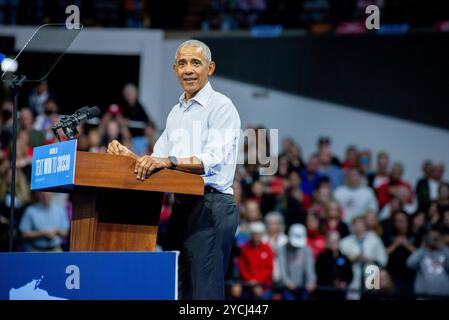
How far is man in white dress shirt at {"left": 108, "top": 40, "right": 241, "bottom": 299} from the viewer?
4273 millimetres

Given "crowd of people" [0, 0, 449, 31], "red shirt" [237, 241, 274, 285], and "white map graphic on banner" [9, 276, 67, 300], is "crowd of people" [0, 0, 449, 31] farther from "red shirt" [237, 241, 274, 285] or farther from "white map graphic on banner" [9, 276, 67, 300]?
"white map graphic on banner" [9, 276, 67, 300]

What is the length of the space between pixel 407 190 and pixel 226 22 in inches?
169

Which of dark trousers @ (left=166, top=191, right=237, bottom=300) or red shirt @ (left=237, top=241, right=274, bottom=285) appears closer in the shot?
dark trousers @ (left=166, top=191, right=237, bottom=300)

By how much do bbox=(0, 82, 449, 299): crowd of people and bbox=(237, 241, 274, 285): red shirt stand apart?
10 mm

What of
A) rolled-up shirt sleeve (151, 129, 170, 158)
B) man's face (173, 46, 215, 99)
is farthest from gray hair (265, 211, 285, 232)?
man's face (173, 46, 215, 99)

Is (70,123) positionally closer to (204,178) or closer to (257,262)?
(204,178)

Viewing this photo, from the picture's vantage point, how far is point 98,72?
13266 mm

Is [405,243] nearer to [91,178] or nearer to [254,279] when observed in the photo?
[254,279]

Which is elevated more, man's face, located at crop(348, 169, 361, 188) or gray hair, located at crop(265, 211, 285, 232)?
man's face, located at crop(348, 169, 361, 188)

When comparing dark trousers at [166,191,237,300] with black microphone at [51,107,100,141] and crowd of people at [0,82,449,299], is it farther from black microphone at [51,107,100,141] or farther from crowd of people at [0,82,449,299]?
crowd of people at [0,82,449,299]

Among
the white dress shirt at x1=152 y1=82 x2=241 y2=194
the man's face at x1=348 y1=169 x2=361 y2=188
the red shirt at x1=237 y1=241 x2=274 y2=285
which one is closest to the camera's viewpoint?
the white dress shirt at x1=152 y1=82 x2=241 y2=194

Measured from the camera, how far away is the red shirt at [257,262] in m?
8.87

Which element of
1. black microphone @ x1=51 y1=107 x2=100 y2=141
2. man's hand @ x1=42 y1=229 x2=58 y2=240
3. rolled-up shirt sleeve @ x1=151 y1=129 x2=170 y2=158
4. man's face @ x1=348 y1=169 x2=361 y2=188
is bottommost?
man's hand @ x1=42 y1=229 x2=58 y2=240

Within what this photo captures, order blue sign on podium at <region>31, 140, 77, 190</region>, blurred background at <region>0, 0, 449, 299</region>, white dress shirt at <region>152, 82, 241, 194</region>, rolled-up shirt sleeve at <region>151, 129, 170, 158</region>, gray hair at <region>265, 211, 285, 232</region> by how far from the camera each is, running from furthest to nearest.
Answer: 1. blurred background at <region>0, 0, 449, 299</region>
2. gray hair at <region>265, 211, 285, 232</region>
3. rolled-up shirt sleeve at <region>151, 129, 170, 158</region>
4. white dress shirt at <region>152, 82, 241, 194</region>
5. blue sign on podium at <region>31, 140, 77, 190</region>
